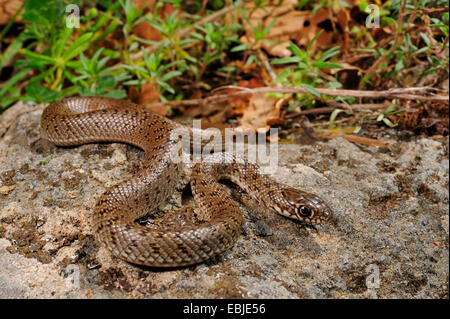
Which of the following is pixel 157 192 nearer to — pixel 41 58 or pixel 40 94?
pixel 40 94

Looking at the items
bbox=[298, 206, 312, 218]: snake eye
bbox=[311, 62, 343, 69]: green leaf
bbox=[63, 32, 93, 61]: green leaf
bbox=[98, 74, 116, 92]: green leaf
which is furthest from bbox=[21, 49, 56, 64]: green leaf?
bbox=[298, 206, 312, 218]: snake eye

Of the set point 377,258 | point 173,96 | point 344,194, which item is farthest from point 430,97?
point 173,96

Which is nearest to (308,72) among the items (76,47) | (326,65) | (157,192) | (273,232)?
(326,65)

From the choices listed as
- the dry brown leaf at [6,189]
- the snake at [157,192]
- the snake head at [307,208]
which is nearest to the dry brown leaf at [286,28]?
the snake at [157,192]

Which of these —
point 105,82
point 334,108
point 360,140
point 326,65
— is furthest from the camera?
point 105,82

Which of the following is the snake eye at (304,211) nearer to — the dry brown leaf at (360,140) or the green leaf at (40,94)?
the dry brown leaf at (360,140)

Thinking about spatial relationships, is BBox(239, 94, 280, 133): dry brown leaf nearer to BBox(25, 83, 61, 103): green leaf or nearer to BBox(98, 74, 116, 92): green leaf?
BBox(98, 74, 116, 92): green leaf

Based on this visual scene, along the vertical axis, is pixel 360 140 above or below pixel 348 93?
below
